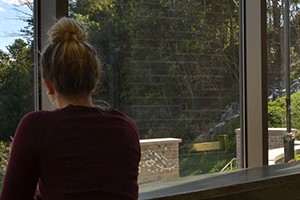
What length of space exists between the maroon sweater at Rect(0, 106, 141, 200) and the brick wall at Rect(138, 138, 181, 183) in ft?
3.42

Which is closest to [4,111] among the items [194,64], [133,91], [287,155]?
[133,91]

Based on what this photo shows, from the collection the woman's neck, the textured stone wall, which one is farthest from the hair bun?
the textured stone wall

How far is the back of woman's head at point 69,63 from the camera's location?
3.87 ft

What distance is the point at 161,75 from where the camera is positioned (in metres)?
2.31

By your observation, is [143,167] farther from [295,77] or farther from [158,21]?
[295,77]

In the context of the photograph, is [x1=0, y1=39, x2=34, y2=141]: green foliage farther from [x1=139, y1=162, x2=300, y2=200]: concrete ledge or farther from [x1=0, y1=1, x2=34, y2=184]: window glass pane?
[x1=139, y1=162, x2=300, y2=200]: concrete ledge

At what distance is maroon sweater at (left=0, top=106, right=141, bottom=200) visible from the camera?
3.62 feet

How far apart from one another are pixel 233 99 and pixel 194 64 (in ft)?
1.14

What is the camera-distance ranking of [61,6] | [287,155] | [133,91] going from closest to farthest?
[61,6]
[133,91]
[287,155]

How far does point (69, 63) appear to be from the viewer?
1181 millimetres

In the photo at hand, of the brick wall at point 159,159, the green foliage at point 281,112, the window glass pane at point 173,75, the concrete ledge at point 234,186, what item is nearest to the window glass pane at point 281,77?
the green foliage at point 281,112

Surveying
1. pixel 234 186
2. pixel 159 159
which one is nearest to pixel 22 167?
pixel 234 186

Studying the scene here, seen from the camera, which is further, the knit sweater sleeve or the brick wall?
the brick wall

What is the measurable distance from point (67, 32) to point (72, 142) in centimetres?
30
